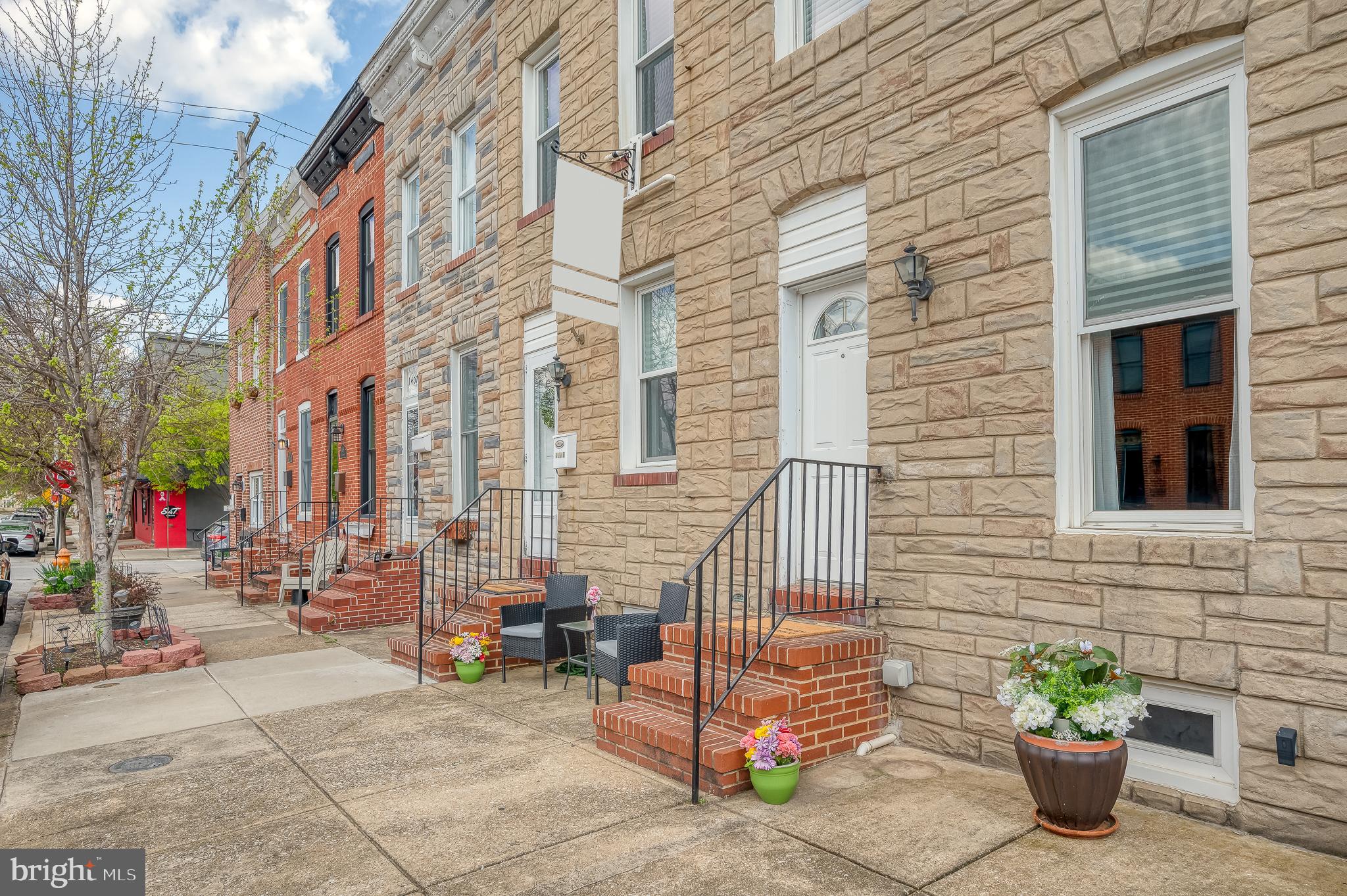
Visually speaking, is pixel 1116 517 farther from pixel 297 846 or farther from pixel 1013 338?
pixel 297 846

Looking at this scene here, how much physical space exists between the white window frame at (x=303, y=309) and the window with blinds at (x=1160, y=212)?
45.4 feet

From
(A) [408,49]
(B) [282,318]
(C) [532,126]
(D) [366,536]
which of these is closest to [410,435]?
(D) [366,536]

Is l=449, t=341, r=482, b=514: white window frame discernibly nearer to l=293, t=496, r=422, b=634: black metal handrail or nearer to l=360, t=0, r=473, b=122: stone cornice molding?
l=293, t=496, r=422, b=634: black metal handrail

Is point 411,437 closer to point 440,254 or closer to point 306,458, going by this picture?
point 440,254

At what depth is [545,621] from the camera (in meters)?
6.67

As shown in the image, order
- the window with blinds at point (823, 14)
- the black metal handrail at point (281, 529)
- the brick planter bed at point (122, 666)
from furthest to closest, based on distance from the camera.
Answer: the black metal handrail at point (281, 529) → the brick planter bed at point (122, 666) → the window with blinds at point (823, 14)

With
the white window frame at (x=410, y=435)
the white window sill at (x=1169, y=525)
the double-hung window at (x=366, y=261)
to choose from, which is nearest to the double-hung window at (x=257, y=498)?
the double-hung window at (x=366, y=261)

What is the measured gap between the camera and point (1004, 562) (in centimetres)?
446

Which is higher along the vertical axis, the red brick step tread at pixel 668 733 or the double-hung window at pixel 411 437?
the double-hung window at pixel 411 437

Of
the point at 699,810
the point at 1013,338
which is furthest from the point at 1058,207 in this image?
the point at 699,810

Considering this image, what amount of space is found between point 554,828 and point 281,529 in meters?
15.2

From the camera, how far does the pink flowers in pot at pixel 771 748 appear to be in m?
4.03

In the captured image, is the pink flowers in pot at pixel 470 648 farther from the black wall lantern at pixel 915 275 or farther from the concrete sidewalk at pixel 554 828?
the black wall lantern at pixel 915 275

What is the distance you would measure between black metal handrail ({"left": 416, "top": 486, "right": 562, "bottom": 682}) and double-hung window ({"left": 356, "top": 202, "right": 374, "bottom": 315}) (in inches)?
213
